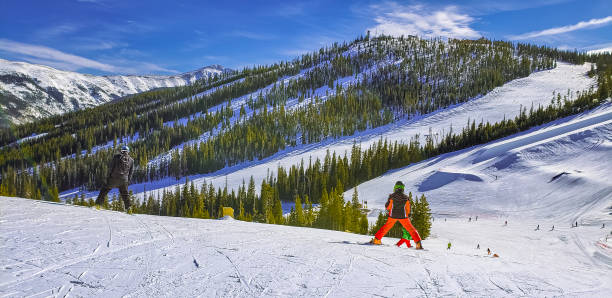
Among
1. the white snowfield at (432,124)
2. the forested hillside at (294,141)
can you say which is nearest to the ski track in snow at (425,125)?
the white snowfield at (432,124)

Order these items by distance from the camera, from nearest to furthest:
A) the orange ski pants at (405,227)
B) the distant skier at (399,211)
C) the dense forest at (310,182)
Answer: the orange ski pants at (405,227)
the distant skier at (399,211)
the dense forest at (310,182)

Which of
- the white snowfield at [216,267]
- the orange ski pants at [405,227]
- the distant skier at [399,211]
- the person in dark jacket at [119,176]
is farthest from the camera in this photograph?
the person in dark jacket at [119,176]

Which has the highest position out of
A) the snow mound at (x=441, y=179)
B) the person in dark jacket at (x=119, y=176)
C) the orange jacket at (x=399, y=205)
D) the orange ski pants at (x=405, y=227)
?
the person in dark jacket at (x=119, y=176)

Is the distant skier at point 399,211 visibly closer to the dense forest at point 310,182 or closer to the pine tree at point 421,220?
the pine tree at point 421,220

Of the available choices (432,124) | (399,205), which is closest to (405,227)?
(399,205)

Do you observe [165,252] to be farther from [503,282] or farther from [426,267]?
Answer: [503,282]

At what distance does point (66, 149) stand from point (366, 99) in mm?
172091

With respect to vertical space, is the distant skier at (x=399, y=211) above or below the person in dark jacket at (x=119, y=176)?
below

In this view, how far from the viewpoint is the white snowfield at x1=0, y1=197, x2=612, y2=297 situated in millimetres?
5895

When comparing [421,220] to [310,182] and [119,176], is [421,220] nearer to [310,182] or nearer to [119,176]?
[119,176]

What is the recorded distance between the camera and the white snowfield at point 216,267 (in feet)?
19.3

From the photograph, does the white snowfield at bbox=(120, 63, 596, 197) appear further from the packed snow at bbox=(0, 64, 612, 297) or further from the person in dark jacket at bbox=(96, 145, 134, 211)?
the packed snow at bbox=(0, 64, 612, 297)

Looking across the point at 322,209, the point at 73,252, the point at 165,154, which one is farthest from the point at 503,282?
the point at 165,154

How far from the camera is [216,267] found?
7074mm
